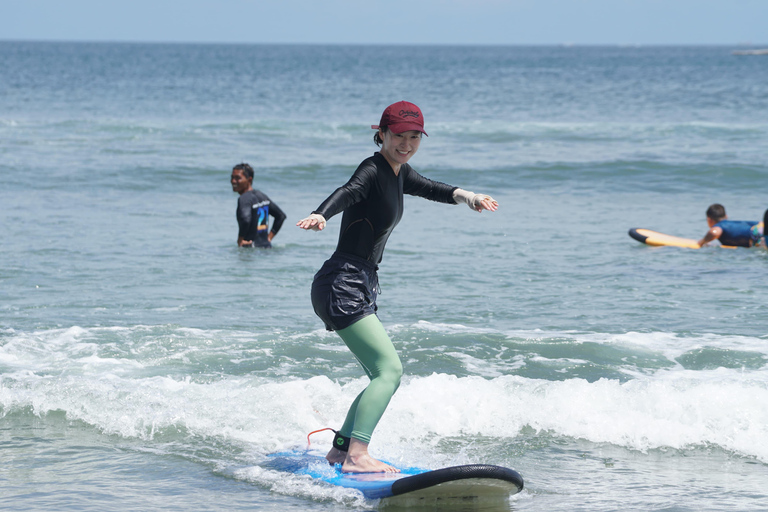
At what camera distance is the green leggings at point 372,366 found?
4570mm

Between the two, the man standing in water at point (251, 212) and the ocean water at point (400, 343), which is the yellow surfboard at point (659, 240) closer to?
the ocean water at point (400, 343)

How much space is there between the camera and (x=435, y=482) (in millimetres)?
4438

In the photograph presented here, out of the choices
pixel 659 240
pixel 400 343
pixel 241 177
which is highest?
pixel 241 177

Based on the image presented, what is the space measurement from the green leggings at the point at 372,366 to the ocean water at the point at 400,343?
0.47 m

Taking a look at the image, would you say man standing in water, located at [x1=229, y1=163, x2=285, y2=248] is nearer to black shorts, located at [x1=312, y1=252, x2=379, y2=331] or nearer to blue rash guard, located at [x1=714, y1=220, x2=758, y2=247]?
blue rash guard, located at [x1=714, y1=220, x2=758, y2=247]

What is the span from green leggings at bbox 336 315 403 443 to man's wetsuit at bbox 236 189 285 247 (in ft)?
26.7

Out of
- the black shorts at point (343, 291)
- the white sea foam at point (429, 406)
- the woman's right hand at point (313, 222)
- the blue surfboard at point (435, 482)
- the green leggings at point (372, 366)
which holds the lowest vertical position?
the blue surfboard at point (435, 482)

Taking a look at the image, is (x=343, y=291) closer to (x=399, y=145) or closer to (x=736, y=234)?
A: (x=399, y=145)

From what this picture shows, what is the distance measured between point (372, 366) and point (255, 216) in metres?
8.34

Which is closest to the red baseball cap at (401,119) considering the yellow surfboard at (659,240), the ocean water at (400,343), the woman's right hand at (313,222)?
the woman's right hand at (313,222)

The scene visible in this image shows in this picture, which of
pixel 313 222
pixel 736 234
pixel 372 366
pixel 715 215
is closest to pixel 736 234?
pixel 736 234

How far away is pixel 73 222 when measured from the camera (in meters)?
14.7

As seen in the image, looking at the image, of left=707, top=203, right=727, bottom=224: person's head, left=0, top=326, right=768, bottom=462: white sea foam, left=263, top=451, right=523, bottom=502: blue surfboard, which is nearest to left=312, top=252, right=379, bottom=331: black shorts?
left=263, top=451, right=523, bottom=502: blue surfboard

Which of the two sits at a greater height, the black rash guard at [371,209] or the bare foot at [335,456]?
the black rash guard at [371,209]
